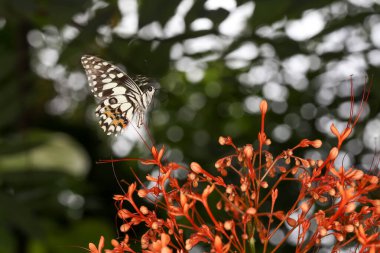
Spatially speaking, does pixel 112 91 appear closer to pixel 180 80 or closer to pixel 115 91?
pixel 115 91

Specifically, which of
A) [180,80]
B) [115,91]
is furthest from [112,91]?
[180,80]

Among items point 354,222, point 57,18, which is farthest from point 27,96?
point 354,222
